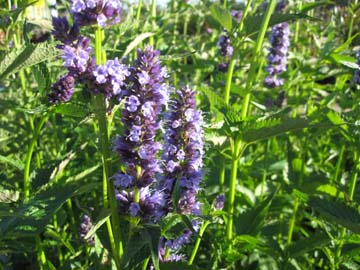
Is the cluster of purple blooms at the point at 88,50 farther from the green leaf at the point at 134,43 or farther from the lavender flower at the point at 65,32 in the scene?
the green leaf at the point at 134,43

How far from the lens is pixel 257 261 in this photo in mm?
3486

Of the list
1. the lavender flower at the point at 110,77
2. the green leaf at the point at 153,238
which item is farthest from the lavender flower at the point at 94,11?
the green leaf at the point at 153,238

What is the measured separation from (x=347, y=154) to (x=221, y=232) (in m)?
2.34

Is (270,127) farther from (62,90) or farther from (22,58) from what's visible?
(22,58)

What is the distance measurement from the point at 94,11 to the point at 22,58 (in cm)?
33

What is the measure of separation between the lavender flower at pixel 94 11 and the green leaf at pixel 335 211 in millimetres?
1265

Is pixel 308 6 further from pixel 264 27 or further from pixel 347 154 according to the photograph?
pixel 347 154

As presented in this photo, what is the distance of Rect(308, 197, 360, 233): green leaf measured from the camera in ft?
7.09

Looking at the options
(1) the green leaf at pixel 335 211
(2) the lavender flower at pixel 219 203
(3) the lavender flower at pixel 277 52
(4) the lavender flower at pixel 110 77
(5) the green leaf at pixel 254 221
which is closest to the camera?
(4) the lavender flower at pixel 110 77

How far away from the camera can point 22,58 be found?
1634 mm

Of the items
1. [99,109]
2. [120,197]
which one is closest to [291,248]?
[120,197]

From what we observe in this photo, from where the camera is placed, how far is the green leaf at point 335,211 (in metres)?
2.16

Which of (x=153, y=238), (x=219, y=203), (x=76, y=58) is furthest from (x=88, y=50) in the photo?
(x=219, y=203)

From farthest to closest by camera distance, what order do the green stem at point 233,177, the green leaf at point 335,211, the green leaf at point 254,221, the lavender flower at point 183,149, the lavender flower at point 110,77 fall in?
the green leaf at point 254,221 → the green stem at point 233,177 → the green leaf at point 335,211 → the lavender flower at point 183,149 → the lavender flower at point 110,77
